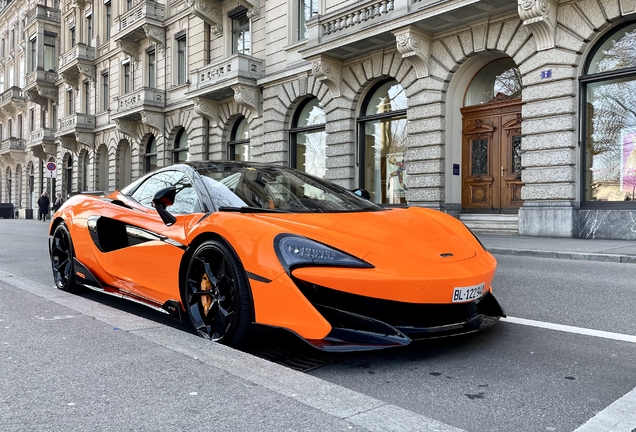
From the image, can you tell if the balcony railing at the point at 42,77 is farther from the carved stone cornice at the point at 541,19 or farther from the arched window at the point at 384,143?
the carved stone cornice at the point at 541,19

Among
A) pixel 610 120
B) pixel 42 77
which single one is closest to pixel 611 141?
pixel 610 120

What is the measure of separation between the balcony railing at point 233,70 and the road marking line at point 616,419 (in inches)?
753

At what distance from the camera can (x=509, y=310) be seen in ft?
15.0

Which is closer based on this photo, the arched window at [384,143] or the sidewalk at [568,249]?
the sidewalk at [568,249]

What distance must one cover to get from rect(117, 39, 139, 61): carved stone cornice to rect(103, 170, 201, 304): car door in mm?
26274

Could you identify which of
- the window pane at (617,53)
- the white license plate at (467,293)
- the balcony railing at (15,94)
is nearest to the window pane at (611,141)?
the window pane at (617,53)

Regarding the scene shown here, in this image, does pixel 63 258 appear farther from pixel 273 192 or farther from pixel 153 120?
pixel 153 120

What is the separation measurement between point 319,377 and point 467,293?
0.96 m

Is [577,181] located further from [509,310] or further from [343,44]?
[509,310]

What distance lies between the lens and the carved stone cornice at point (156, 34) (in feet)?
85.5

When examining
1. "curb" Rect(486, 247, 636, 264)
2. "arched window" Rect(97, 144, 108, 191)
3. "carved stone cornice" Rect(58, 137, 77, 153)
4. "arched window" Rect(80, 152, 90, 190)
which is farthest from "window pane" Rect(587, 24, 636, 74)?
"carved stone cornice" Rect(58, 137, 77, 153)

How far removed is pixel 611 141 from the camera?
12.6 meters

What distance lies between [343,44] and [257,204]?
13.6 metres

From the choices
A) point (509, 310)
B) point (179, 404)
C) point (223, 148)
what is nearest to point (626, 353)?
point (509, 310)
